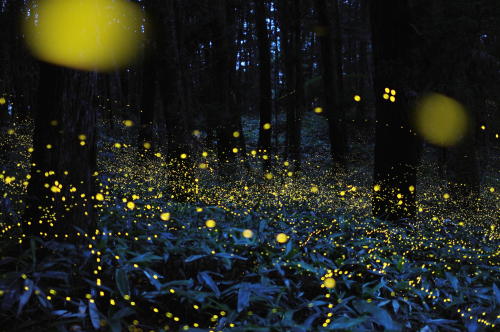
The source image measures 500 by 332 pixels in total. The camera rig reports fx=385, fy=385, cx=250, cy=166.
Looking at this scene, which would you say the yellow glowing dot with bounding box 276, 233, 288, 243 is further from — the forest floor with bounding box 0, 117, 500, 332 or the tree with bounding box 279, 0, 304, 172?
the tree with bounding box 279, 0, 304, 172

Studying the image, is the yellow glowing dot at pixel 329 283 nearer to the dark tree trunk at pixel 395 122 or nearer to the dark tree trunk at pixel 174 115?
the dark tree trunk at pixel 395 122

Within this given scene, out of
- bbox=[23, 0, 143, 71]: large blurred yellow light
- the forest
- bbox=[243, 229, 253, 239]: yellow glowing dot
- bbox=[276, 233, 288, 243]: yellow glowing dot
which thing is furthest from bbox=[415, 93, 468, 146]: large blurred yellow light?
bbox=[23, 0, 143, 71]: large blurred yellow light

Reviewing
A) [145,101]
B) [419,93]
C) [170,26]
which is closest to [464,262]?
[419,93]

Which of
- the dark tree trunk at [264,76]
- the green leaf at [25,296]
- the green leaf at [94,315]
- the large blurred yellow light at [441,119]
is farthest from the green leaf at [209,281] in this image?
the dark tree trunk at [264,76]

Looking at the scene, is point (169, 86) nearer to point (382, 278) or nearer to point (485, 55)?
point (382, 278)

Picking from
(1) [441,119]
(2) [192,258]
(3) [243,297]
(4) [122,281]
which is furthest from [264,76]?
(4) [122,281]

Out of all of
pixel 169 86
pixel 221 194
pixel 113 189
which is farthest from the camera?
pixel 221 194

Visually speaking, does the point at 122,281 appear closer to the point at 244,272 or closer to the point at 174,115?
the point at 244,272

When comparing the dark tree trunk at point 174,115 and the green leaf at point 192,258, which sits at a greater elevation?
the dark tree trunk at point 174,115
